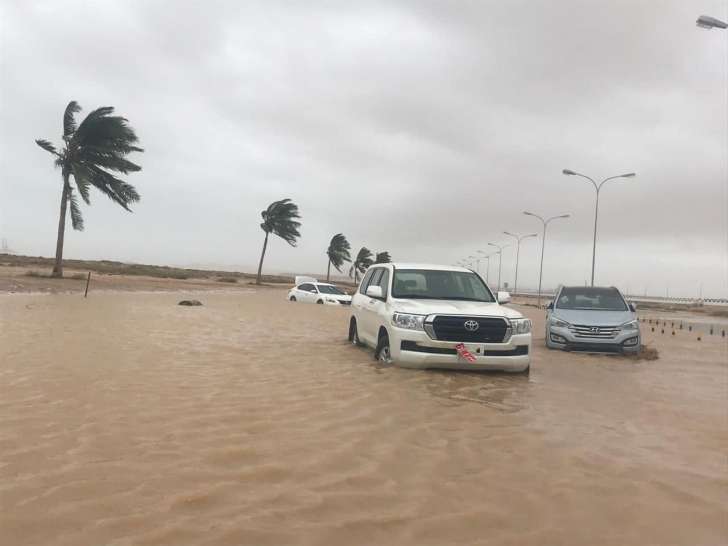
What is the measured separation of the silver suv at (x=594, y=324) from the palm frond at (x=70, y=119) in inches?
1085

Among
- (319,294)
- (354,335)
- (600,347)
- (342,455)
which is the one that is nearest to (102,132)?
(319,294)

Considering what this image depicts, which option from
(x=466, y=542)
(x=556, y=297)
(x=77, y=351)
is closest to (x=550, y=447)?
(x=466, y=542)

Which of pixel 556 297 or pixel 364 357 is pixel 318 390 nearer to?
pixel 364 357

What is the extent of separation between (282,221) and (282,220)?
0.11 meters

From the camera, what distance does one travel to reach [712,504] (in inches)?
144

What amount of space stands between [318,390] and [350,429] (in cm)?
169

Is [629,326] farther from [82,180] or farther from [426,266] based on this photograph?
[82,180]

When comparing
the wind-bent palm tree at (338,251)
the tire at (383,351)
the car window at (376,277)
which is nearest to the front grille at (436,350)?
the tire at (383,351)

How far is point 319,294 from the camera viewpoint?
32.0 m

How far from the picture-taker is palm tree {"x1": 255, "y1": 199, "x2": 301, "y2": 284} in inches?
2574

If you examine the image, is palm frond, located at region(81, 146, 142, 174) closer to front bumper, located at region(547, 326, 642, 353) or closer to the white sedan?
the white sedan

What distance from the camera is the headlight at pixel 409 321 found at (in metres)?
7.86

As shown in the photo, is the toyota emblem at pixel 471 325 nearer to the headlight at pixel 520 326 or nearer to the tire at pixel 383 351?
the headlight at pixel 520 326

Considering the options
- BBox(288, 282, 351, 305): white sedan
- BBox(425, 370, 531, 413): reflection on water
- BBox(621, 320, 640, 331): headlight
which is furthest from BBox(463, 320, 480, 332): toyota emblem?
BBox(288, 282, 351, 305): white sedan
